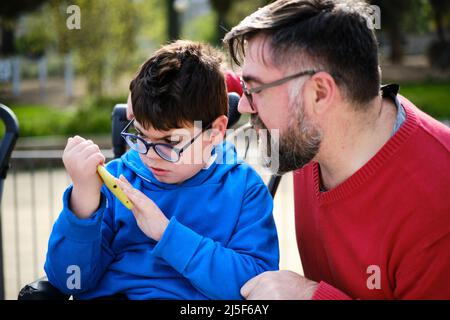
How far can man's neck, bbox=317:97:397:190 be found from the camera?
1902 mm

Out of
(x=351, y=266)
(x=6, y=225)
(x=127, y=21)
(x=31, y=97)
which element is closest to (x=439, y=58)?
(x=127, y=21)

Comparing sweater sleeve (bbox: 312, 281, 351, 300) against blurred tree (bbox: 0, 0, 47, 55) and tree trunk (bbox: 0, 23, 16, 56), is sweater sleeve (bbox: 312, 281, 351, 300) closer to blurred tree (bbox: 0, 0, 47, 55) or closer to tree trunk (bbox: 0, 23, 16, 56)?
blurred tree (bbox: 0, 0, 47, 55)

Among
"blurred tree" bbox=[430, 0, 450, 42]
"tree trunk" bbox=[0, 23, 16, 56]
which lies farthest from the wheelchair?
"tree trunk" bbox=[0, 23, 16, 56]

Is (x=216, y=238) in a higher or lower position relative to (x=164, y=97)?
lower

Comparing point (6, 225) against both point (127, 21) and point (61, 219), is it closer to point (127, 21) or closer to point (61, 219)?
point (61, 219)

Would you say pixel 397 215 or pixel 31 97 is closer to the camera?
pixel 397 215

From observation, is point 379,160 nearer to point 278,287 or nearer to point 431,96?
point 278,287

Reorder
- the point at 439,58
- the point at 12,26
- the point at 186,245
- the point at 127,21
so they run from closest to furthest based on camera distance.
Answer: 1. the point at 186,245
2. the point at 127,21
3. the point at 439,58
4. the point at 12,26

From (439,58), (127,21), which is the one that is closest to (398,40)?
(439,58)

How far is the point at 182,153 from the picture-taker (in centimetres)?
201

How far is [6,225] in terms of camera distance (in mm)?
6449

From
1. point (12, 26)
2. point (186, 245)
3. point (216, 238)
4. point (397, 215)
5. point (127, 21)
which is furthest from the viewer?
point (12, 26)
